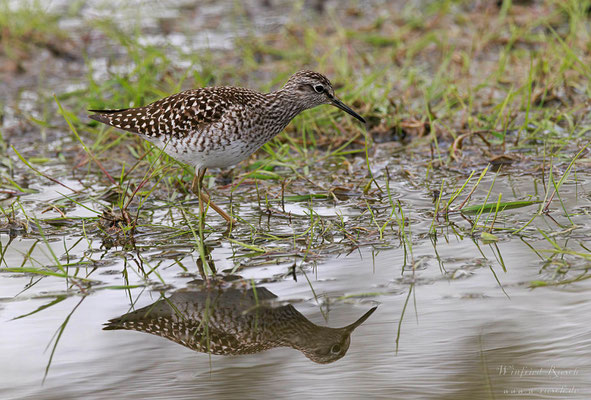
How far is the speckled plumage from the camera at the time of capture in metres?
7.21

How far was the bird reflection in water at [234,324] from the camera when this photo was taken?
495cm

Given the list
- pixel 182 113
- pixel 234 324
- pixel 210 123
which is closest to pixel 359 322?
pixel 234 324

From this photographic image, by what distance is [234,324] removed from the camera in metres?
5.25

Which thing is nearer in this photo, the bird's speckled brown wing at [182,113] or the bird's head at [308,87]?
the bird's speckled brown wing at [182,113]

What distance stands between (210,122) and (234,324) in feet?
8.27

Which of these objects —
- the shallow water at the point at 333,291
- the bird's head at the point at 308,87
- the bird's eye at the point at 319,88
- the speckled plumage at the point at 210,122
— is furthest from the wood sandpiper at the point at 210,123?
the shallow water at the point at 333,291

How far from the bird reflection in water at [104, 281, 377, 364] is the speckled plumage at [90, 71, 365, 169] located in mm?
1809

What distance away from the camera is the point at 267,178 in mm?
8172

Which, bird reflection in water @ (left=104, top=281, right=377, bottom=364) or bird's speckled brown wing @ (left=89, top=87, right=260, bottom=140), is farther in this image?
bird's speckled brown wing @ (left=89, top=87, right=260, bottom=140)

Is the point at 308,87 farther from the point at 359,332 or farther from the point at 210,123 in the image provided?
the point at 359,332

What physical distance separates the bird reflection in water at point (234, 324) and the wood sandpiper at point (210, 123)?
5.08 ft

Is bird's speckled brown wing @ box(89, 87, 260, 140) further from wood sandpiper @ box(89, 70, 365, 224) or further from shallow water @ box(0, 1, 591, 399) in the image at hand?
shallow water @ box(0, 1, 591, 399)

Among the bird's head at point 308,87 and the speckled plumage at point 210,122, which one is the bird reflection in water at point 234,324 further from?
the bird's head at point 308,87

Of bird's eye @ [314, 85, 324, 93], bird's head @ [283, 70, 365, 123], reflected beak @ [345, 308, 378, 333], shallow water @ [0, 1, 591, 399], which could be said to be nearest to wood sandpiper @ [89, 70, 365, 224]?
bird's head @ [283, 70, 365, 123]
